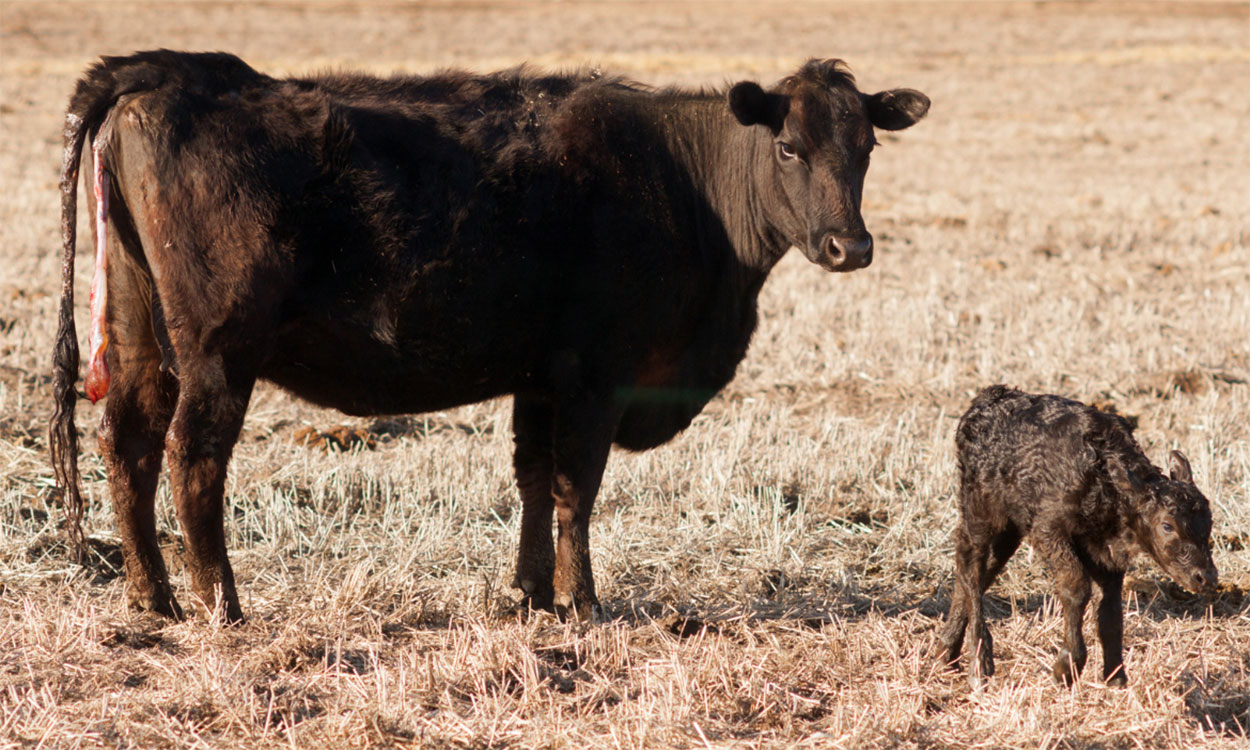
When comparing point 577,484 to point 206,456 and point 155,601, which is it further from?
point 155,601

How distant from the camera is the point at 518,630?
5.47 meters

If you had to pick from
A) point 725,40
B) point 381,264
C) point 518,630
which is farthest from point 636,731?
point 725,40

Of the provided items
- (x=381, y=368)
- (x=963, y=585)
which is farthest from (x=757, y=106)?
(x=963, y=585)

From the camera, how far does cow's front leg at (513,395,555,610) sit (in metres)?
6.17

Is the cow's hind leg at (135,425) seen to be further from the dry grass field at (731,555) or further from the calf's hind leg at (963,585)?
the calf's hind leg at (963,585)

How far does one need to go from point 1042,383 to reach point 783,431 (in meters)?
2.17

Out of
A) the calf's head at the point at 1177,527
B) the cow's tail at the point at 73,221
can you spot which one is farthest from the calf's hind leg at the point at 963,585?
the cow's tail at the point at 73,221

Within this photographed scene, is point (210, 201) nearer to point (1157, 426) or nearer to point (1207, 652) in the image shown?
point (1207, 652)

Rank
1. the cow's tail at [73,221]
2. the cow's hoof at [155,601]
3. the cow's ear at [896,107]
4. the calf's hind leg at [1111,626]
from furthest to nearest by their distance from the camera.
A: 1. the cow's ear at [896,107]
2. the cow's hoof at [155,601]
3. the cow's tail at [73,221]
4. the calf's hind leg at [1111,626]

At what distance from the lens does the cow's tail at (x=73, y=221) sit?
18.1ft

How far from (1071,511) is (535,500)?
2.42m

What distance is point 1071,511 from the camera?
488 centimetres

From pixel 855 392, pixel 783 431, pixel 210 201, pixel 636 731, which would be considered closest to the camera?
pixel 636 731

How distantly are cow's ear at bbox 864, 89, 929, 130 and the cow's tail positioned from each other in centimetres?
320
